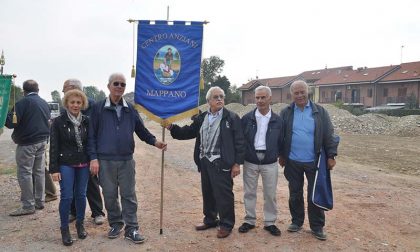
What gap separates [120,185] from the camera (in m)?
4.87

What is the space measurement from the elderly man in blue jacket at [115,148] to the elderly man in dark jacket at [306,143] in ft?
6.89

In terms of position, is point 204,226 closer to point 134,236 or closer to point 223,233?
point 223,233

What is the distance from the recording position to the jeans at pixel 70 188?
469 cm

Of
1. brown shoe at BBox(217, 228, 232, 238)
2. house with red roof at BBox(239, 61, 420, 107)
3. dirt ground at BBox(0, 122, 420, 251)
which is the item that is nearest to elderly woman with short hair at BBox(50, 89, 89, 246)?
dirt ground at BBox(0, 122, 420, 251)

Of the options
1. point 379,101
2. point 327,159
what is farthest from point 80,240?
point 379,101

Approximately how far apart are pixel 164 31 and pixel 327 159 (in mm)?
2822

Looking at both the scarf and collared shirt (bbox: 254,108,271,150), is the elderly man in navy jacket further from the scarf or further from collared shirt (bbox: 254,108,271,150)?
the scarf

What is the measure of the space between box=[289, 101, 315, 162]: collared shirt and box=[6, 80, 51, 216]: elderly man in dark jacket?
12.8 feet

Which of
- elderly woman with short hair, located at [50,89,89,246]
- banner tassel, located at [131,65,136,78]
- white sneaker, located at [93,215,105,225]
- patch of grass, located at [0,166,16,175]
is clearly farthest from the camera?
patch of grass, located at [0,166,16,175]

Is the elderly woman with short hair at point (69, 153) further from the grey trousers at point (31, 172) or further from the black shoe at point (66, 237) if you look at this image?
the grey trousers at point (31, 172)

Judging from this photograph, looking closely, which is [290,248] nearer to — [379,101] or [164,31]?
[164,31]

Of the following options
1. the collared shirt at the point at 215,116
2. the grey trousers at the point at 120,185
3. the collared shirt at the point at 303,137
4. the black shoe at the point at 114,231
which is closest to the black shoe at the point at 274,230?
the collared shirt at the point at 303,137

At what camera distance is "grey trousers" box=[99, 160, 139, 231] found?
4.77 metres

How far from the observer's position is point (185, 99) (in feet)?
17.7
